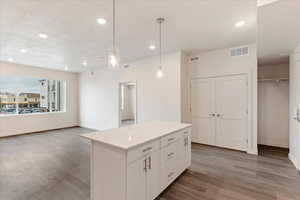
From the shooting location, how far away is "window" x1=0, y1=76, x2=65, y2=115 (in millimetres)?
5914

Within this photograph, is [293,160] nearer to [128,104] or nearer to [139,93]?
[139,93]

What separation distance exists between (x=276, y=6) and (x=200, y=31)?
5.00ft

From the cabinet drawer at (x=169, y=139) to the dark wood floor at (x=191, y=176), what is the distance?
2.45 ft

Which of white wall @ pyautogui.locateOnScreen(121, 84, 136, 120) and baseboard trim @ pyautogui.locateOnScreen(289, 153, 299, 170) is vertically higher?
white wall @ pyautogui.locateOnScreen(121, 84, 136, 120)

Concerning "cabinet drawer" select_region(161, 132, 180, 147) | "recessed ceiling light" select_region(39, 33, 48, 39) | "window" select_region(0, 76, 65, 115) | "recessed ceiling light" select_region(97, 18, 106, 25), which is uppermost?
"recessed ceiling light" select_region(39, 33, 48, 39)

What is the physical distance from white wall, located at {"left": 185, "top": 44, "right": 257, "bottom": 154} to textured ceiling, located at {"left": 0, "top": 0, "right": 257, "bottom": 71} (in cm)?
36

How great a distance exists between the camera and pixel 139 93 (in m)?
5.48

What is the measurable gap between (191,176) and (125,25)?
313 cm

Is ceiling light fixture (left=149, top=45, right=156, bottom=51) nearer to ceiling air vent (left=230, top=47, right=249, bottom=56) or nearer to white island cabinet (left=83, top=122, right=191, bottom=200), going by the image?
ceiling air vent (left=230, top=47, right=249, bottom=56)

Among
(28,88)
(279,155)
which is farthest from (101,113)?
(279,155)

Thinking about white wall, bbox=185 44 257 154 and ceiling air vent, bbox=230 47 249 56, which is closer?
white wall, bbox=185 44 257 154

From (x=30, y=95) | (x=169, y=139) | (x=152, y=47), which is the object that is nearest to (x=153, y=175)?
(x=169, y=139)

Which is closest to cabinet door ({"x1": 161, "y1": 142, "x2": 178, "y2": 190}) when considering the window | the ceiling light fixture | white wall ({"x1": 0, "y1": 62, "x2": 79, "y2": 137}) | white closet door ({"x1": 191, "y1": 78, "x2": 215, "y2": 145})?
white closet door ({"x1": 191, "y1": 78, "x2": 215, "y2": 145})

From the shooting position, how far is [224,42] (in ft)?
12.5
